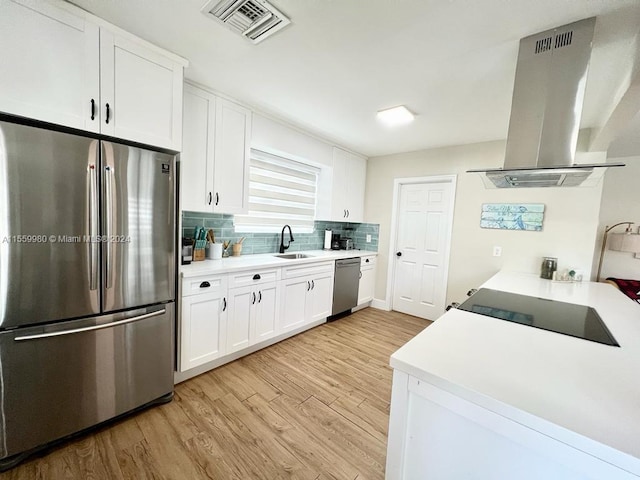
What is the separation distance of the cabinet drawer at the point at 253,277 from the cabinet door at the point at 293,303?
7.0 inches

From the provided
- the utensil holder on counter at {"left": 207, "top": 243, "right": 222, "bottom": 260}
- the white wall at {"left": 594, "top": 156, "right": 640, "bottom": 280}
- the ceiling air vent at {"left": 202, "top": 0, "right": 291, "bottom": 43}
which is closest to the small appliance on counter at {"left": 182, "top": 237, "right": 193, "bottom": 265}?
the utensil holder on counter at {"left": 207, "top": 243, "right": 222, "bottom": 260}

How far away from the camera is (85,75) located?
1472mm

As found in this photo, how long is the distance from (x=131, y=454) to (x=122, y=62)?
92.2 inches

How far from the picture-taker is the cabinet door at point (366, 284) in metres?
3.98

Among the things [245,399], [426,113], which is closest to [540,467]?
[245,399]

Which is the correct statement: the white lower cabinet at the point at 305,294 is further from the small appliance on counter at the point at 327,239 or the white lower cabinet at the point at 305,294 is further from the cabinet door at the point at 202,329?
the small appliance on counter at the point at 327,239

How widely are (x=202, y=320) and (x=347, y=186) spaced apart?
280cm

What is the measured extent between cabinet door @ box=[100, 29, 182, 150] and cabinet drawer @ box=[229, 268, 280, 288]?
115 cm

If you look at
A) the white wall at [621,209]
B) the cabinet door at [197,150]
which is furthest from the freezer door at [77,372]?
the white wall at [621,209]

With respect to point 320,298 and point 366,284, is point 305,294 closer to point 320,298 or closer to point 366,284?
point 320,298

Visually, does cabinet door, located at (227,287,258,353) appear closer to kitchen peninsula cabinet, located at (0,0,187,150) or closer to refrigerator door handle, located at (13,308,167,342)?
refrigerator door handle, located at (13,308,167,342)

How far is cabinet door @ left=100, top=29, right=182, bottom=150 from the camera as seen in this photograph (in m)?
1.55

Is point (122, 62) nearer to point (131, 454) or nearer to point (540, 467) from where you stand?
point (131, 454)

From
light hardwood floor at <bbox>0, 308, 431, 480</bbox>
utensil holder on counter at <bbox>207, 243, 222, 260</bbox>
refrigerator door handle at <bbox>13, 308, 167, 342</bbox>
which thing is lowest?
light hardwood floor at <bbox>0, 308, 431, 480</bbox>
